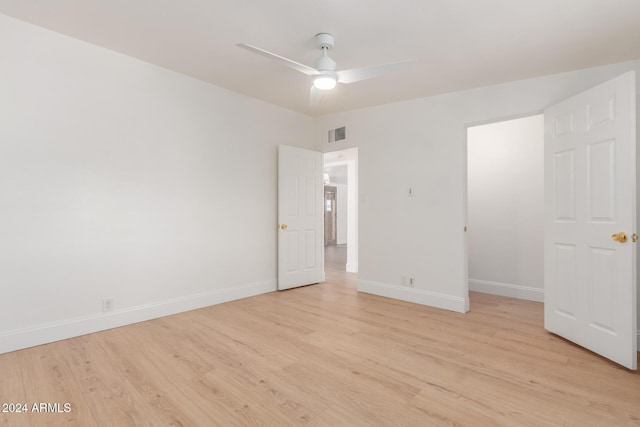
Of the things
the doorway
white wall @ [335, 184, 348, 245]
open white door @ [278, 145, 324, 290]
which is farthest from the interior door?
open white door @ [278, 145, 324, 290]

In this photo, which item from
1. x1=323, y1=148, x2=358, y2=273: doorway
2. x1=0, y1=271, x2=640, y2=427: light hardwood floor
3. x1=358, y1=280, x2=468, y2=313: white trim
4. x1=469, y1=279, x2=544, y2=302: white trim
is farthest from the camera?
x1=323, y1=148, x2=358, y2=273: doorway

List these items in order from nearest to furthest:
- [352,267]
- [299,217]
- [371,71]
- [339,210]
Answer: [371,71], [299,217], [352,267], [339,210]

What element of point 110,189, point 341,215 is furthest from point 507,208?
point 341,215

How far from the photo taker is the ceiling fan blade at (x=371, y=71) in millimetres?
2361

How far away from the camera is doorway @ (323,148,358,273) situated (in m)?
6.34

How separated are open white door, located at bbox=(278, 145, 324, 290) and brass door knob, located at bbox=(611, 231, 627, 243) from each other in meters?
3.54

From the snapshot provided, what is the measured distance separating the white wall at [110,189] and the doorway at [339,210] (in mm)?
2569

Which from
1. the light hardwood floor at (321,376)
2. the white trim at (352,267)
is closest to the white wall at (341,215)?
the white trim at (352,267)

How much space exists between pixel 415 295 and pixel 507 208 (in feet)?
6.30

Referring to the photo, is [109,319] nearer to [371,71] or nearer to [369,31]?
[371,71]

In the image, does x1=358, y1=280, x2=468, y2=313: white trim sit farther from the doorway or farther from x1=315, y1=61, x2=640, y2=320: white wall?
the doorway

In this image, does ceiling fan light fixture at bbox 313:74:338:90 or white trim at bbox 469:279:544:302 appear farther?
white trim at bbox 469:279:544:302

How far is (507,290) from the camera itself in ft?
14.6

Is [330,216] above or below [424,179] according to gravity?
below
